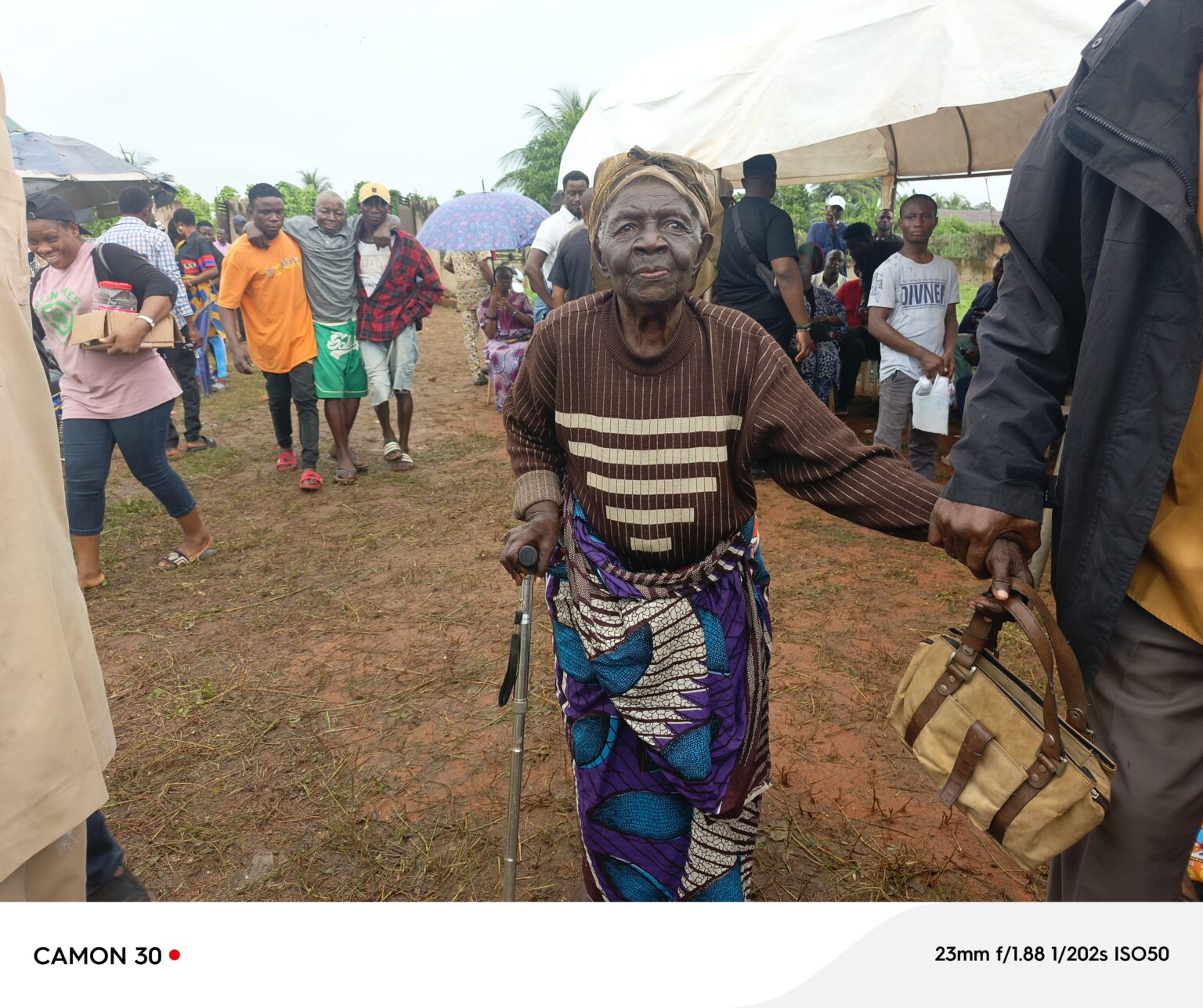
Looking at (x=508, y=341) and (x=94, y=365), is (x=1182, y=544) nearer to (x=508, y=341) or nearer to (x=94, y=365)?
(x=94, y=365)

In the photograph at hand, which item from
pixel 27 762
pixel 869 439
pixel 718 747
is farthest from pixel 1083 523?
pixel 869 439

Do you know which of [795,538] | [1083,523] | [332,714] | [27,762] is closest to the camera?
[27,762]

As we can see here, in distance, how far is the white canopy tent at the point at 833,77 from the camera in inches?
151

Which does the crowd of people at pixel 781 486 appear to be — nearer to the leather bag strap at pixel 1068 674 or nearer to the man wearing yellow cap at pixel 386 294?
the leather bag strap at pixel 1068 674

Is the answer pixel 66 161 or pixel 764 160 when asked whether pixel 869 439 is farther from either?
pixel 66 161

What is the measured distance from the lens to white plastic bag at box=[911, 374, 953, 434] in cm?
A: 486

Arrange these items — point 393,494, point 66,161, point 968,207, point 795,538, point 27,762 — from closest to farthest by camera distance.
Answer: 1. point 27,762
2. point 795,538
3. point 393,494
4. point 66,161
5. point 968,207

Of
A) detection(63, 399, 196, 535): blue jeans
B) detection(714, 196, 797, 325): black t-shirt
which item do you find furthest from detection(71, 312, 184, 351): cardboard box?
detection(714, 196, 797, 325): black t-shirt

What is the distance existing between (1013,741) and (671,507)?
31.3 inches

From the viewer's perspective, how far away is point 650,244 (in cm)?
176

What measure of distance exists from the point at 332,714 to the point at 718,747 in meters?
2.04

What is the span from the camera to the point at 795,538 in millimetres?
5223

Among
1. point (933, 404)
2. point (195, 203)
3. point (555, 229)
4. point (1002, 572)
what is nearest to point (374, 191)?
point (555, 229)

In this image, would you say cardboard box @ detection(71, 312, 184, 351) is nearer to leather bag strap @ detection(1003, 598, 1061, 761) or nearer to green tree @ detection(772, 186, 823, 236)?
leather bag strap @ detection(1003, 598, 1061, 761)
